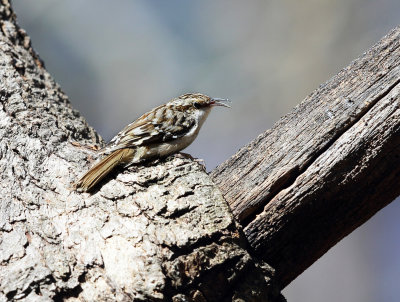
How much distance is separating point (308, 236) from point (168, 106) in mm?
1125

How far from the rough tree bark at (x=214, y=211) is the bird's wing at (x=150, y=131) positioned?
20 cm

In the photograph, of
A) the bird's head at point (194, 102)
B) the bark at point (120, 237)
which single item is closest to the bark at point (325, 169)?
the bark at point (120, 237)

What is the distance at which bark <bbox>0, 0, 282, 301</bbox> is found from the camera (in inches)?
74.7

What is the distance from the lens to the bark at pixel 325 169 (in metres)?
2.04

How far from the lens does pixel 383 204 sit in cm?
213

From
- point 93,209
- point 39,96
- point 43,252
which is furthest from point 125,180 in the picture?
point 39,96

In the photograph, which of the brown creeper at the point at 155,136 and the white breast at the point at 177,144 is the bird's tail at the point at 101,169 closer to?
the brown creeper at the point at 155,136

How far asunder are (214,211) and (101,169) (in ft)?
1.74

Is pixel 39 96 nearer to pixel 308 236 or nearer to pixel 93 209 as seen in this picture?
pixel 93 209

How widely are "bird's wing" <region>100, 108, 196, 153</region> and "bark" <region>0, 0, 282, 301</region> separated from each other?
7.7 inches

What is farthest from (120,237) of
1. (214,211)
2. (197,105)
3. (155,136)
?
(197,105)

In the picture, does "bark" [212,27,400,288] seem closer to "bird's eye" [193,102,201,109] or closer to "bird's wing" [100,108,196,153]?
"bird's wing" [100,108,196,153]

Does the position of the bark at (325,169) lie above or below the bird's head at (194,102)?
below

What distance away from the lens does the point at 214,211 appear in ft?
6.71
